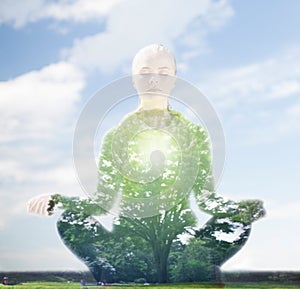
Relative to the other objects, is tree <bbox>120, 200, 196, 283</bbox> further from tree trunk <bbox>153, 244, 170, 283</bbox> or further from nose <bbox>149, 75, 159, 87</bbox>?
nose <bbox>149, 75, 159, 87</bbox>

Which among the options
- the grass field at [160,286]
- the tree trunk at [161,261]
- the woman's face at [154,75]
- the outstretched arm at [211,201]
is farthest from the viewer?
the tree trunk at [161,261]

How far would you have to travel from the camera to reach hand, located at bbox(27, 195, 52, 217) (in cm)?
445

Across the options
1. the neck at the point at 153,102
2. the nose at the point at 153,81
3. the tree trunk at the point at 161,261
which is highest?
the nose at the point at 153,81

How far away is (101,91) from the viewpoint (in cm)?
435

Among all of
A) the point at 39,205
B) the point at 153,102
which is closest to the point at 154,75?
the point at 153,102

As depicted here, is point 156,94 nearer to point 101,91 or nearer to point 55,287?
point 101,91

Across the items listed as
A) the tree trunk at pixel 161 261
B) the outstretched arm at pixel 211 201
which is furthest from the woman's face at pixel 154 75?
the tree trunk at pixel 161 261

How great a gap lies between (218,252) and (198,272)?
0.29 m

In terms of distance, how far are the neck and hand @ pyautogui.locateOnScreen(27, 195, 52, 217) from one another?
3.87 ft

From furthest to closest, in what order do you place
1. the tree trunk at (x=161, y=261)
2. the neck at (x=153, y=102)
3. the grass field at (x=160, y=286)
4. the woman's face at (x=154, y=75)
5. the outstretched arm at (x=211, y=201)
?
1. the tree trunk at (x=161, y=261)
2. the grass field at (x=160, y=286)
3. the outstretched arm at (x=211, y=201)
4. the neck at (x=153, y=102)
5. the woman's face at (x=154, y=75)

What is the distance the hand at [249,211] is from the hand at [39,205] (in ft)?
6.34

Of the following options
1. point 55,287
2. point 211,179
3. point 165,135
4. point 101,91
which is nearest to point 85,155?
point 101,91

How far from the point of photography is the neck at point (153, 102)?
4.50 meters

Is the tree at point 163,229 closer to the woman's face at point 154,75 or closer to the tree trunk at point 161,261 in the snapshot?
the tree trunk at point 161,261
